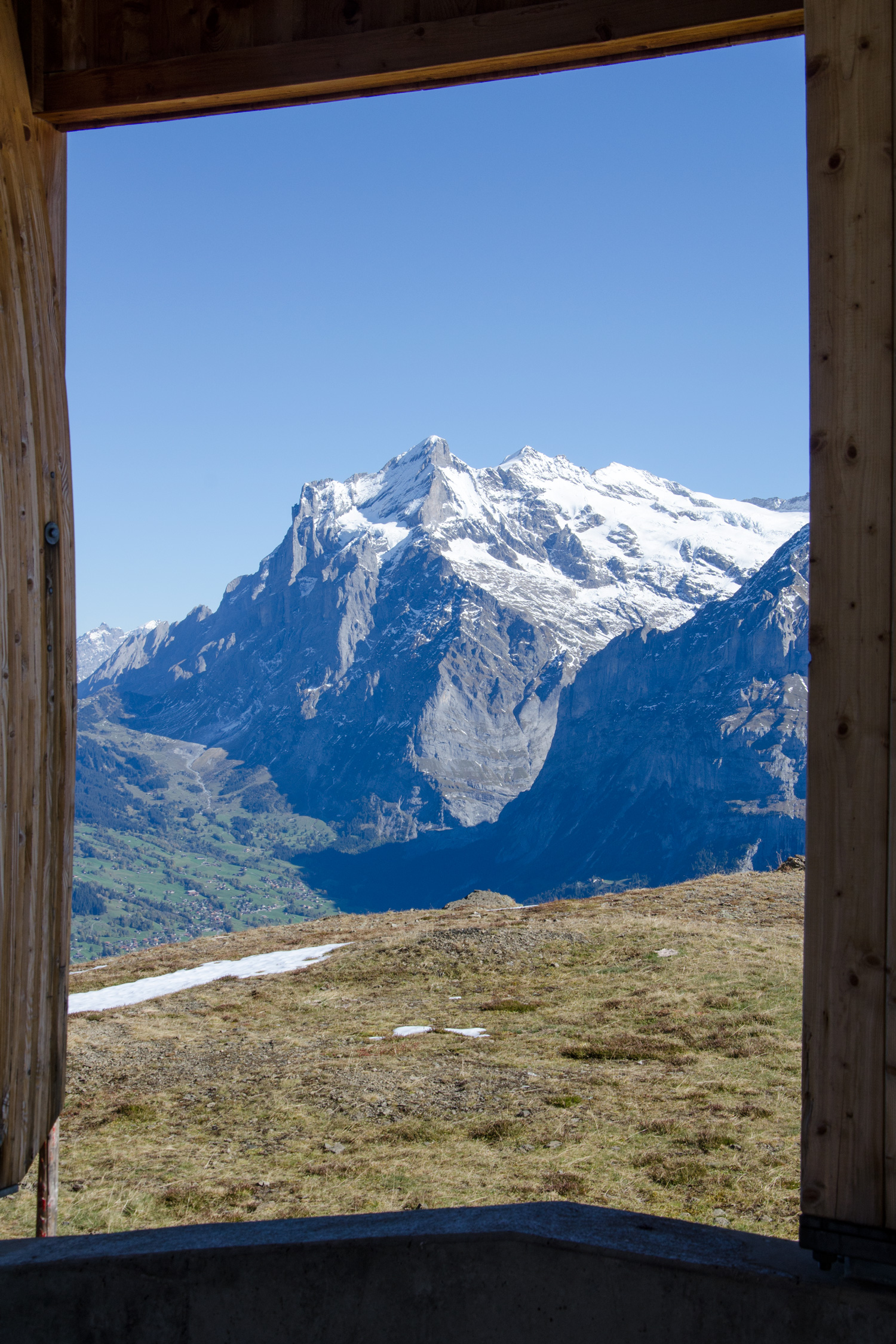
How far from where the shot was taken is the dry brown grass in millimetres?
6762

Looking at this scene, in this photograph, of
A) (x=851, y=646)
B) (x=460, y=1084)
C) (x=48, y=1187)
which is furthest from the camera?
(x=460, y=1084)

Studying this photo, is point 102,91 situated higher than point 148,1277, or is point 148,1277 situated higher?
point 102,91

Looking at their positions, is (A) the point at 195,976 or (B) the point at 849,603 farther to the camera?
(A) the point at 195,976

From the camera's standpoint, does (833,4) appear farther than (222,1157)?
No

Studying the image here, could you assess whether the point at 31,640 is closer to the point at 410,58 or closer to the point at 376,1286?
the point at 376,1286

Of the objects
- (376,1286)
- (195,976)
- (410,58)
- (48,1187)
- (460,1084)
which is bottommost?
(195,976)

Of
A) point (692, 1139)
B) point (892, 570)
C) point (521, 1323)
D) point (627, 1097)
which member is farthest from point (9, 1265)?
point (627, 1097)

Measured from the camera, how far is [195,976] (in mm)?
17203

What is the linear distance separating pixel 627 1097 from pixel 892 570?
7145 mm

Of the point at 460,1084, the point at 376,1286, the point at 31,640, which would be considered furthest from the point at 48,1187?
the point at 460,1084

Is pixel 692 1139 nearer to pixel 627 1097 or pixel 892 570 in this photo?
pixel 627 1097

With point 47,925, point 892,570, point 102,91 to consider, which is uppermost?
point 102,91

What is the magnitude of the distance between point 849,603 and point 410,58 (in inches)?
119

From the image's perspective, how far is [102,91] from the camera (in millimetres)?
4289
